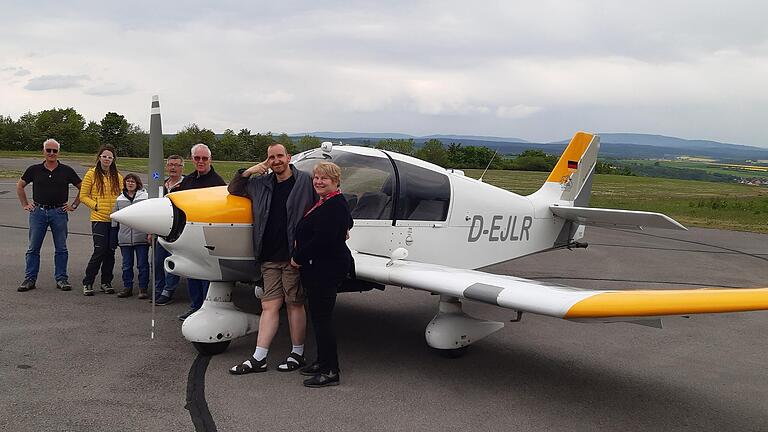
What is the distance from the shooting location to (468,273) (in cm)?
562

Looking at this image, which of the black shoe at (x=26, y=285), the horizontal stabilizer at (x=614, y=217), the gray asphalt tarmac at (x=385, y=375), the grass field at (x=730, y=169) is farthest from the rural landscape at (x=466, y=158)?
the grass field at (x=730, y=169)

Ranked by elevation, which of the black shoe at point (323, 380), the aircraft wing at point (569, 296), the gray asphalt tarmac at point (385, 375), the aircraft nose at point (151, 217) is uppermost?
the aircraft nose at point (151, 217)

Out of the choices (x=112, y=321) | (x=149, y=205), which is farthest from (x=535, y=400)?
(x=112, y=321)

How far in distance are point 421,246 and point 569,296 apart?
222 cm

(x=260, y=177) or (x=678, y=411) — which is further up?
(x=260, y=177)

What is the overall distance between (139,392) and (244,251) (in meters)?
1.39

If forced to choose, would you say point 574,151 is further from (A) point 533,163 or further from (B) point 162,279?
(A) point 533,163

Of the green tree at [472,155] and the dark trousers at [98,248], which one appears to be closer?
the dark trousers at [98,248]

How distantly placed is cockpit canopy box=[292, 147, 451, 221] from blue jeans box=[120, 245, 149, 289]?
92.3 inches

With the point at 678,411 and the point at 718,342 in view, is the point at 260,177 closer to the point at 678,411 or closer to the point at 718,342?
the point at 678,411

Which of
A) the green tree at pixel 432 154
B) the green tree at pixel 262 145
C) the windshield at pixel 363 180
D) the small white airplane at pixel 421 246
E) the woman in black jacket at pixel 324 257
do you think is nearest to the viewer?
the small white airplane at pixel 421 246

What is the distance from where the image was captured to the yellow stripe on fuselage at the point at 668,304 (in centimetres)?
420

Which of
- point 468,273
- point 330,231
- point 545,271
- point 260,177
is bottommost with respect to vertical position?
point 545,271

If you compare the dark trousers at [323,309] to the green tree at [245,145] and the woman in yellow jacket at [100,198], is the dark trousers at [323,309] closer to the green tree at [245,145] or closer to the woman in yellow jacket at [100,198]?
the woman in yellow jacket at [100,198]
